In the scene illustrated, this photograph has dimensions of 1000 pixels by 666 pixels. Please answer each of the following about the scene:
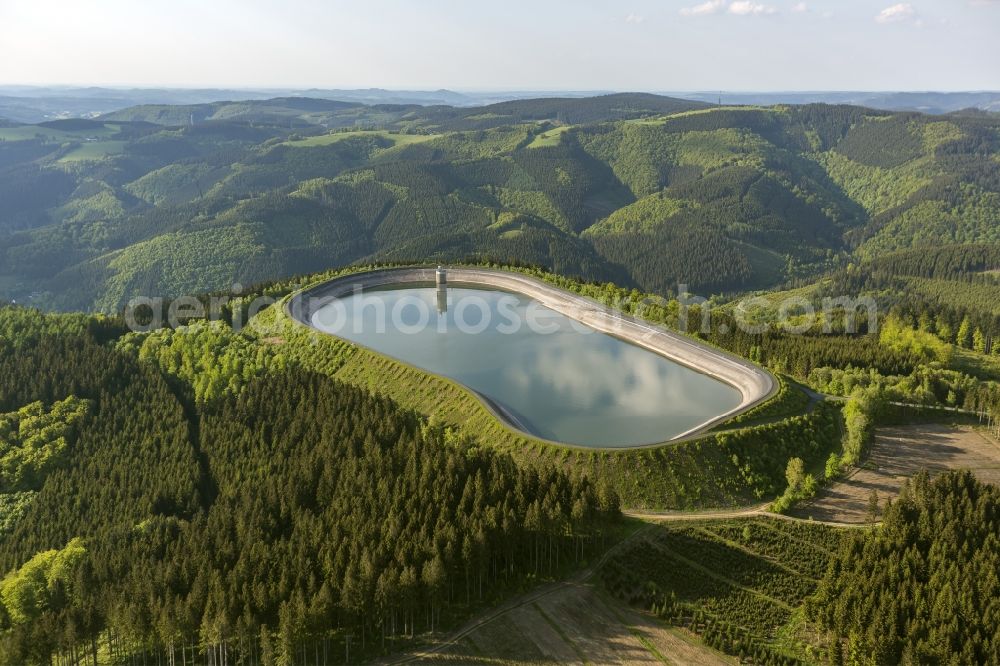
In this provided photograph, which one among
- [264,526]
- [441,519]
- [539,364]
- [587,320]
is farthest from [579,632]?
[587,320]

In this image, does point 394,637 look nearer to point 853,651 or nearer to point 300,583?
point 300,583

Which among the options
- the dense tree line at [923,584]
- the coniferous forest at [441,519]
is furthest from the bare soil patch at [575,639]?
the dense tree line at [923,584]

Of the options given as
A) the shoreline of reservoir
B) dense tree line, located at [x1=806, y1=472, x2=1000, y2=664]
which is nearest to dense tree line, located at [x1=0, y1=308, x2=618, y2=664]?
the shoreline of reservoir

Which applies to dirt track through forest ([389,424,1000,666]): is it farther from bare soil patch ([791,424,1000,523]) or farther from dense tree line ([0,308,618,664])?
dense tree line ([0,308,618,664])

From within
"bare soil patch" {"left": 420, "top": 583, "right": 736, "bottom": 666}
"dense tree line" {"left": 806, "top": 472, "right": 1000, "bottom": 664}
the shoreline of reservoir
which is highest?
the shoreline of reservoir

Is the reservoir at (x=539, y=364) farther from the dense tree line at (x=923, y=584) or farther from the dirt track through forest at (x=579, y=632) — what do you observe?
the dense tree line at (x=923, y=584)

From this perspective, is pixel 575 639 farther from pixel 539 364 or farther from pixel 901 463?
pixel 539 364
